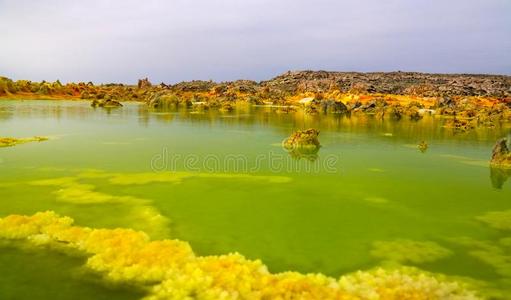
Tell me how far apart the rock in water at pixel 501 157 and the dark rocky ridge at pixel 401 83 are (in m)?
72.2

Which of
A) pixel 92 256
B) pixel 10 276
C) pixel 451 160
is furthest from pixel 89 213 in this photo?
pixel 451 160

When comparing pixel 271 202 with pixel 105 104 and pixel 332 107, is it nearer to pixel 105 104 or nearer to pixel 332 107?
pixel 332 107

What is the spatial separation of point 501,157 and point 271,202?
15314 mm

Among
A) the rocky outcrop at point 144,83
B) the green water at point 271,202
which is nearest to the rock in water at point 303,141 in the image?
the green water at point 271,202

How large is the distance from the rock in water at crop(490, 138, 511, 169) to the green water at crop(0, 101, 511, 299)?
103 centimetres

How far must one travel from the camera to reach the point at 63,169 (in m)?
19.4

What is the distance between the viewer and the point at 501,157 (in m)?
23.3

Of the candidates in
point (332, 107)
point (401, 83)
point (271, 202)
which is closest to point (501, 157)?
point (271, 202)

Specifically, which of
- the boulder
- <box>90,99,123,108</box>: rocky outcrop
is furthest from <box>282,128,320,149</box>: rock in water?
<box>90,99,123,108</box>: rocky outcrop

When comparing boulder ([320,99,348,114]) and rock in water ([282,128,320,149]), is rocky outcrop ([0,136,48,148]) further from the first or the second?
boulder ([320,99,348,114])

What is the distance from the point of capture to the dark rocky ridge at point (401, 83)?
10044 centimetres

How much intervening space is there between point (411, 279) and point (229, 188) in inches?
350

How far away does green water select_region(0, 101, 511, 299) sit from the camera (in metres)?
10.0

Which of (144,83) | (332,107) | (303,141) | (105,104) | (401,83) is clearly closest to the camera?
(303,141)
